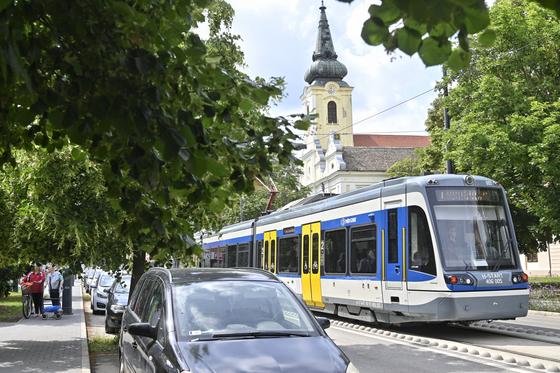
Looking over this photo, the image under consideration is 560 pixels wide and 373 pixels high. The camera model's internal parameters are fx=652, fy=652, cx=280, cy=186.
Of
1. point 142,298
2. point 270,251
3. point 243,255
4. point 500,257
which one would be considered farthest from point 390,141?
point 142,298

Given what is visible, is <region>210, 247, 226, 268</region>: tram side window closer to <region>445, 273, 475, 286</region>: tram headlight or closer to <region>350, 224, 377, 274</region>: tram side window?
<region>350, 224, 377, 274</region>: tram side window

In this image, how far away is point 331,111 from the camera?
314 feet

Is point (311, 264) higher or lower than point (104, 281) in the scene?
higher

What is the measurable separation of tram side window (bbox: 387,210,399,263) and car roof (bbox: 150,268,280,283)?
7207mm

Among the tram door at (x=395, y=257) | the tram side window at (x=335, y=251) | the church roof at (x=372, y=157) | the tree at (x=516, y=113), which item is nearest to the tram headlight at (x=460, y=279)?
the tram door at (x=395, y=257)

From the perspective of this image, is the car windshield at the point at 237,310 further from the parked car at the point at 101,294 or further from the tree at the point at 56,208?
the parked car at the point at 101,294

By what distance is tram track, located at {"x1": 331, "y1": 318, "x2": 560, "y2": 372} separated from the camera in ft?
32.6

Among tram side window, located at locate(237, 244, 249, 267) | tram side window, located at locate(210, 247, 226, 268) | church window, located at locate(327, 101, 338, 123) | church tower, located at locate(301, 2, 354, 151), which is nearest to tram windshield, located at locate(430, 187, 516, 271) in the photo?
tram side window, located at locate(237, 244, 249, 267)

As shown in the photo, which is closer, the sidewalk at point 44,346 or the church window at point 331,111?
the sidewalk at point 44,346

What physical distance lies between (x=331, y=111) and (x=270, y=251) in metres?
76.0

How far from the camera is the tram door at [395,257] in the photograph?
44.0 ft

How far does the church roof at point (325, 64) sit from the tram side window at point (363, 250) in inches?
3203

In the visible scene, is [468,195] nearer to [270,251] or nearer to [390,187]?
[390,187]

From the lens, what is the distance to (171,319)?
5.70 m
